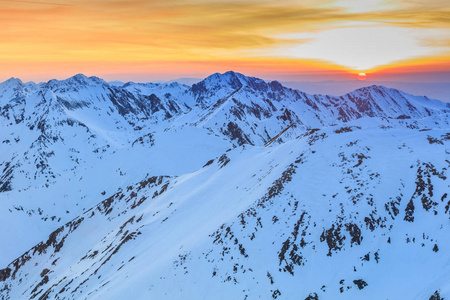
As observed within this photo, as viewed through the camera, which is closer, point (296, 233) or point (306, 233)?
point (306, 233)

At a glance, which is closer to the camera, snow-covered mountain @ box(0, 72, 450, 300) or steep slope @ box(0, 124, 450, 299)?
steep slope @ box(0, 124, 450, 299)

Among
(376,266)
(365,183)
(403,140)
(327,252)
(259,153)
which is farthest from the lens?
(259,153)

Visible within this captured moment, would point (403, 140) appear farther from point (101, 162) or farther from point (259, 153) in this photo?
point (101, 162)

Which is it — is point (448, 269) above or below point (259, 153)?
below

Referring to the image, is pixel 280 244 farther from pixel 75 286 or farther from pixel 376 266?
pixel 75 286

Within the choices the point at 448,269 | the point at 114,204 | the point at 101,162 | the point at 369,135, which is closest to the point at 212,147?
the point at 101,162

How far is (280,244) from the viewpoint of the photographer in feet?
125

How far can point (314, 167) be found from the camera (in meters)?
48.6

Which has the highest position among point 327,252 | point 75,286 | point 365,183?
point 365,183

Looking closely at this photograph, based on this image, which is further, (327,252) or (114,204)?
(114,204)

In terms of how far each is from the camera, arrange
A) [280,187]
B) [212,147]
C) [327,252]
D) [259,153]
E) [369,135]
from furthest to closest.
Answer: [212,147], [259,153], [369,135], [280,187], [327,252]

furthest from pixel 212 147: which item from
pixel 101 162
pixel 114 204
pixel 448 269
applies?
pixel 448 269

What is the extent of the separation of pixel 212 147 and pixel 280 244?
402 ft

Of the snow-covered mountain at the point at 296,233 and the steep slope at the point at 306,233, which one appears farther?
the snow-covered mountain at the point at 296,233
